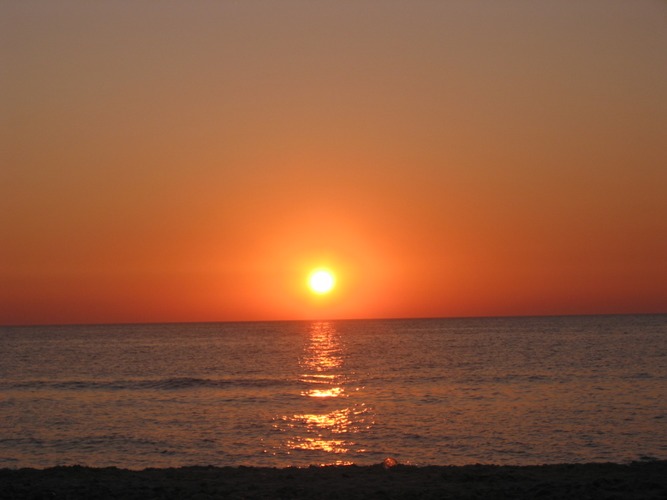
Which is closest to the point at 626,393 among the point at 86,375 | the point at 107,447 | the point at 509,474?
the point at 509,474

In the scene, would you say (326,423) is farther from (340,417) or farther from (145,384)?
(145,384)

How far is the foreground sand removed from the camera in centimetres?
1591

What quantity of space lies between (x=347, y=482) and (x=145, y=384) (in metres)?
36.4

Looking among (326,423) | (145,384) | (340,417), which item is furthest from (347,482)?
(145,384)

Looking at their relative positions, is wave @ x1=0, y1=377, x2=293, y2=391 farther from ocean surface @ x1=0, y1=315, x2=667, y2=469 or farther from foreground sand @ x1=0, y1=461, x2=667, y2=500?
foreground sand @ x1=0, y1=461, x2=667, y2=500

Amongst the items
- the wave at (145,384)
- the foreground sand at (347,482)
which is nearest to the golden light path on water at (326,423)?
the foreground sand at (347,482)

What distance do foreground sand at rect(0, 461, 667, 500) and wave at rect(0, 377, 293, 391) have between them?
94.6 feet

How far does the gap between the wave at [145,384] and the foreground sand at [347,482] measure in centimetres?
2884

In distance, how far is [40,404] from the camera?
38.7m

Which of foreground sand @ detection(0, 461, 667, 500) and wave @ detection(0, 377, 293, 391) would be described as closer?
foreground sand @ detection(0, 461, 667, 500)

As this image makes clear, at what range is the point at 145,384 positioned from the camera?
168 feet

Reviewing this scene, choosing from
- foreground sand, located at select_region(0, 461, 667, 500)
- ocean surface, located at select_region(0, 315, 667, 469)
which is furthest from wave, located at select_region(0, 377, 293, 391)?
foreground sand, located at select_region(0, 461, 667, 500)

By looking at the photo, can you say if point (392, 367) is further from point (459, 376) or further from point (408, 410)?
point (408, 410)

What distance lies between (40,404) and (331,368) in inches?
1179
